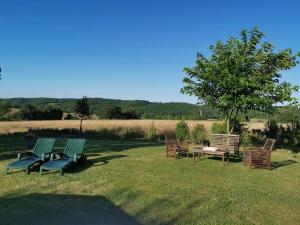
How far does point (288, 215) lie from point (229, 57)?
982 cm

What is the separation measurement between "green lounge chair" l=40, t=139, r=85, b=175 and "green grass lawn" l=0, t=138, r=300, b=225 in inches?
10.4

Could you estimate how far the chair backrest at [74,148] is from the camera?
1179cm

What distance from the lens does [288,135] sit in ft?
65.9

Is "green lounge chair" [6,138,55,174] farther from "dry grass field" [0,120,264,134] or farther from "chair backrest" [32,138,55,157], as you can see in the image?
"dry grass field" [0,120,264,134]

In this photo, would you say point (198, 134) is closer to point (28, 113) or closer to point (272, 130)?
point (272, 130)

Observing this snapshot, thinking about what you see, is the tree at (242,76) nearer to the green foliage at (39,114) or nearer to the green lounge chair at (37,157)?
the green lounge chair at (37,157)

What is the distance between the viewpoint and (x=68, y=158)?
11.4 meters

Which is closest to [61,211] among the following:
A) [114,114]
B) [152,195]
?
[152,195]

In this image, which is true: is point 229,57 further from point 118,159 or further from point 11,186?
point 11,186

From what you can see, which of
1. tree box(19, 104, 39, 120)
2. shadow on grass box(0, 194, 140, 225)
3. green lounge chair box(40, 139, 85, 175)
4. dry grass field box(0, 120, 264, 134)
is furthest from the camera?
tree box(19, 104, 39, 120)

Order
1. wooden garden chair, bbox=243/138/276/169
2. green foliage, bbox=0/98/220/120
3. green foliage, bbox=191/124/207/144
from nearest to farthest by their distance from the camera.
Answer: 1. wooden garden chair, bbox=243/138/276/169
2. green foliage, bbox=191/124/207/144
3. green foliage, bbox=0/98/220/120

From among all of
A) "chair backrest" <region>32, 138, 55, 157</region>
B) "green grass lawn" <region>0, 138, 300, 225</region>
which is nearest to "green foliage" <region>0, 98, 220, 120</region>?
"chair backrest" <region>32, 138, 55, 157</region>

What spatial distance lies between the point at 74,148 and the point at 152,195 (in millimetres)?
4788

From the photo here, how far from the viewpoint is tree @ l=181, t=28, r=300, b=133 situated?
48.8 feet
